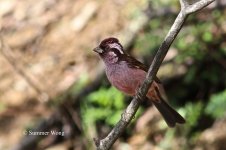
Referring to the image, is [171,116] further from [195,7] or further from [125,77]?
[195,7]

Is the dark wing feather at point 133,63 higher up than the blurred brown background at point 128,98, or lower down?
lower down

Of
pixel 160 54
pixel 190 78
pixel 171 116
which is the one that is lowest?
pixel 171 116

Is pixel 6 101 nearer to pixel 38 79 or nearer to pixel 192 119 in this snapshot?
pixel 38 79

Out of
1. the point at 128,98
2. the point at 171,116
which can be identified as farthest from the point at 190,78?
the point at 171,116

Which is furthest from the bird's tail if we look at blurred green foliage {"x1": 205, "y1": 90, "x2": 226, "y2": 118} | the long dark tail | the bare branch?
blurred green foliage {"x1": 205, "y1": 90, "x2": 226, "y2": 118}

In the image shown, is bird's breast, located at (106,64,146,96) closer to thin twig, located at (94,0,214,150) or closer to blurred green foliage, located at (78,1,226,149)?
thin twig, located at (94,0,214,150)

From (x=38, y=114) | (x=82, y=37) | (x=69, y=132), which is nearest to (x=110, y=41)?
(x=69, y=132)

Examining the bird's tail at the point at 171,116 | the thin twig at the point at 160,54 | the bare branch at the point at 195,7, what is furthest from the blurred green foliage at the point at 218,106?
the bare branch at the point at 195,7

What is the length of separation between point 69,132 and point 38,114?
673 mm

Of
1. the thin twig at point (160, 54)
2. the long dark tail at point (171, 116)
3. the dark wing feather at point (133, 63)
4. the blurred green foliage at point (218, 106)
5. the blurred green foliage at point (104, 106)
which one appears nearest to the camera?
the thin twig at point (160, 54)

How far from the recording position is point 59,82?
8.02 metres

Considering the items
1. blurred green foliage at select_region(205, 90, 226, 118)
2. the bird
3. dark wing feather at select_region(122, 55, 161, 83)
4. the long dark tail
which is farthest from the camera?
blurred green foliage at select_region(205, 90, 226, 118)

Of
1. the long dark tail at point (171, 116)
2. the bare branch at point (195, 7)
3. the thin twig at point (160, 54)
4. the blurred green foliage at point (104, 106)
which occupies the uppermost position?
the blurred green foliage at point (104, 106)

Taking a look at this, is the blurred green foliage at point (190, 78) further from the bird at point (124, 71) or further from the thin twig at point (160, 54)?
the thin twig at point (160, 54)
